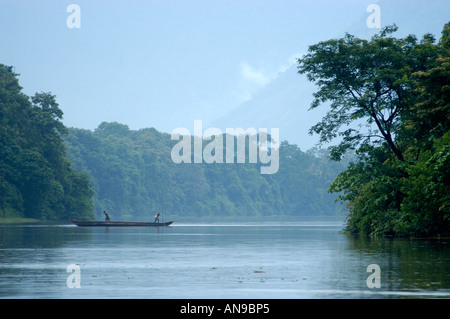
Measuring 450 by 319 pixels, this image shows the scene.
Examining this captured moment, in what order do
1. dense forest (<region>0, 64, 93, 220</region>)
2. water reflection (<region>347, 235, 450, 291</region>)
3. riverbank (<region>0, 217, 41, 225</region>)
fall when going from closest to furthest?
water reflection (<region>347, 235, 450, 291</region>)
riverbank (<region>0, 217, 41, 225</region>)
dense forest (<region>0, 64, 93, 220</region>)

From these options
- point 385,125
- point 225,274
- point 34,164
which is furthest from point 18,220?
point 225,274

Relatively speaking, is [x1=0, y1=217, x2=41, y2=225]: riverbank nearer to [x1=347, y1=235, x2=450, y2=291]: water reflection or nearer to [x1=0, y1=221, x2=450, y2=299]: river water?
[x1=0, y1=221, x2=450, y2=299]: river water

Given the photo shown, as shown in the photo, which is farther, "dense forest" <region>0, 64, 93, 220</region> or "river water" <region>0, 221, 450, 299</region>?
"dense forest" <region>0, 64, 93, 220</region>

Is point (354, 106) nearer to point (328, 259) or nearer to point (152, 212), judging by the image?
point (328, 259)

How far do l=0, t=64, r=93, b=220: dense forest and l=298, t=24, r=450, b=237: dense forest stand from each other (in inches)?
2448

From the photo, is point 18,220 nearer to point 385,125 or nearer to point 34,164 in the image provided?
point 34,164

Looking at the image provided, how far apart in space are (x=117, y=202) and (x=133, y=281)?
15722cm

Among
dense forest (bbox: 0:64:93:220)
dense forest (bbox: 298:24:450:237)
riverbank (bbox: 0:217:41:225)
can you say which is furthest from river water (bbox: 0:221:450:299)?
dense forest (bbox: 0:64:93:220)

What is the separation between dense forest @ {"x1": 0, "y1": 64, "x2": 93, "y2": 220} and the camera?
360 feet

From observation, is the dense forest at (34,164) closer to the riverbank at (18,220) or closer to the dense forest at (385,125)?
the riverbank at (18,220)

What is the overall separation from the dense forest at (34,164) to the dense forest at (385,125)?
204 ft

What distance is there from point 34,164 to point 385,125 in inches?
2681

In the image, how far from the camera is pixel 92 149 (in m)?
177
